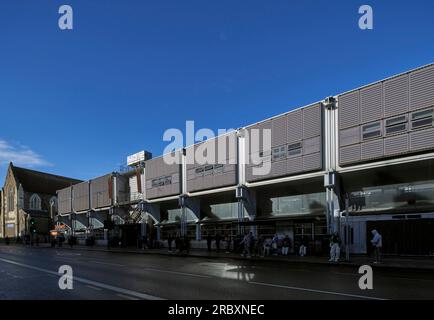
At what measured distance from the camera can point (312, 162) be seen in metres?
28.5

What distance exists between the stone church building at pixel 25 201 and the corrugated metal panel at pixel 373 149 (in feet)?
233

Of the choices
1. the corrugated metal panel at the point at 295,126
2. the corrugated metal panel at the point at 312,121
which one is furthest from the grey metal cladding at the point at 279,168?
the corrugated metal panel at the point at 312,121

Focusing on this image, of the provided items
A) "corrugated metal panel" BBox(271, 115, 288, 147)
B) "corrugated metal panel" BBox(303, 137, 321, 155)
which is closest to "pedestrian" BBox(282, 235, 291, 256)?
"corrugated metal panel" BBox(303, 137, 321, 155)

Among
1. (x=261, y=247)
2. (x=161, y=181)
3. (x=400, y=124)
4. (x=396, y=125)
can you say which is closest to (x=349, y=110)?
(x=396, y=125)

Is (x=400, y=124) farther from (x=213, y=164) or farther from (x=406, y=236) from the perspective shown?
(x=213, y=164)

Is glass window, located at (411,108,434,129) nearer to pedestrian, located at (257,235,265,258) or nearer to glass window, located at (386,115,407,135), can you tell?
glass window, located at (386,115,407,135)

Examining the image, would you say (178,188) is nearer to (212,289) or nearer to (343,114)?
(343,114)

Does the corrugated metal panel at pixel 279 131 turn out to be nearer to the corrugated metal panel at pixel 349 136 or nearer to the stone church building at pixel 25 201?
the corrugated metal panel at pixel 349 136

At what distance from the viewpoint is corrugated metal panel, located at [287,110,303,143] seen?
2966 centimetres

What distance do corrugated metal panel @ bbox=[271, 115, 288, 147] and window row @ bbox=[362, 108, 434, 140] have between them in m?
6.06

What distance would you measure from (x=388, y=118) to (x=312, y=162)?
17.9 ft

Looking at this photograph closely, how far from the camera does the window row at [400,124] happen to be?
22969 millimetres
